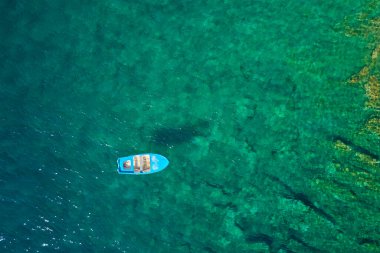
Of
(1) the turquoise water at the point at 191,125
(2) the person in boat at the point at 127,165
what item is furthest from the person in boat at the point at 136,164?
(1) the turquoise water at the point at 191,125

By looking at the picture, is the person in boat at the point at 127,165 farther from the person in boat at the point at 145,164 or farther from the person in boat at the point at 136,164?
the person in boat at the point at 145,164

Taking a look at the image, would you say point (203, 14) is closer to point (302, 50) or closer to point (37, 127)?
point (302, 50)

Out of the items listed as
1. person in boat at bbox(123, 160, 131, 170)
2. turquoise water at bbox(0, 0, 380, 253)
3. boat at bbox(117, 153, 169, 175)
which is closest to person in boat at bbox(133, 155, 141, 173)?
boat at bbox(117, 153, 169, 175)

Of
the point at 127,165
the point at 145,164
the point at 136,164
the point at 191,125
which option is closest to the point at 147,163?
the point at 145,164

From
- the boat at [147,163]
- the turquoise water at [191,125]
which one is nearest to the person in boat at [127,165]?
the boat at [147,163]

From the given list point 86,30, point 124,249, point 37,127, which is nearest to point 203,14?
point 86,30

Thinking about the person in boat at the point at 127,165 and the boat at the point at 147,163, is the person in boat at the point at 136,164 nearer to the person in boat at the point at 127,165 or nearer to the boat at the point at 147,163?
the boat at the point at 147,163

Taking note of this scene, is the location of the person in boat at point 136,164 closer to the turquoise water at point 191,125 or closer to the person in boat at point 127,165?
the person in boat at point 127,165

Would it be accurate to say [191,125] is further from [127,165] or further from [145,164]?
[127,165]

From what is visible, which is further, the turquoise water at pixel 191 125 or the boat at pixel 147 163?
the boat at pixel 147 163
